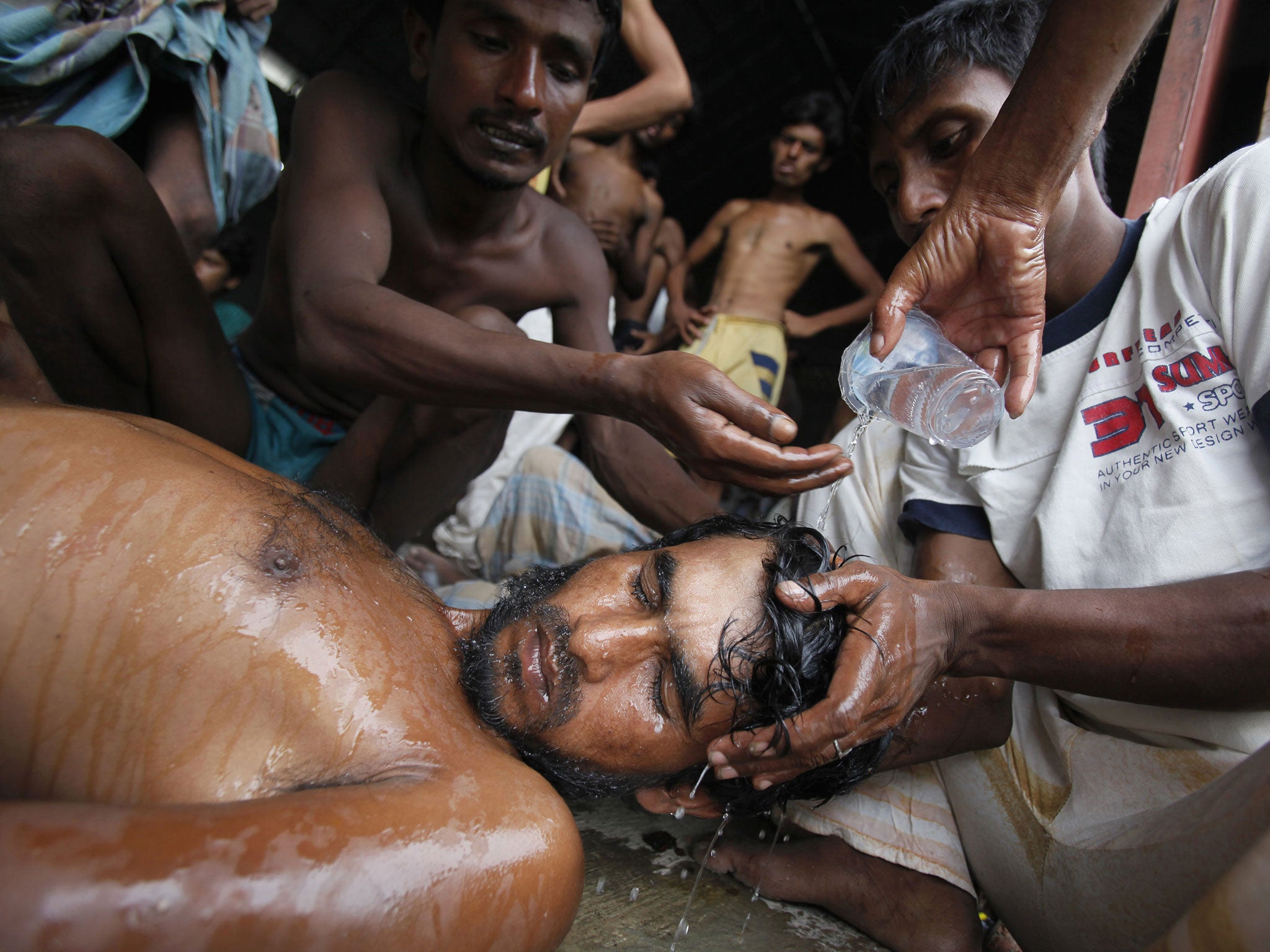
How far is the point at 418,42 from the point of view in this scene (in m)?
2.61

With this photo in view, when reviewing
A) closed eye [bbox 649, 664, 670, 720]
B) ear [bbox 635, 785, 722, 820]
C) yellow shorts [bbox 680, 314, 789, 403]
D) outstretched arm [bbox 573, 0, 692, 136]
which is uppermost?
outstretched arm [bbox 573, 0, 692, 136]

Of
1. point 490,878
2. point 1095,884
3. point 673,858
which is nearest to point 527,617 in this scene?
point 490,878

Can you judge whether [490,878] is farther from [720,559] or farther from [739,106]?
[739,106]

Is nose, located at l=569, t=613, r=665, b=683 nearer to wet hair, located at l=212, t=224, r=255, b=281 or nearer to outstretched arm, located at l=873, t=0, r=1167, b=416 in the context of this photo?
outstretched arm, located at l=873, t=0, r=1167, b=416

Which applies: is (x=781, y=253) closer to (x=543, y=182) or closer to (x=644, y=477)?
(x=543, y=182)

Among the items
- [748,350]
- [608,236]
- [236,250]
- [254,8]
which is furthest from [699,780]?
[236,250]

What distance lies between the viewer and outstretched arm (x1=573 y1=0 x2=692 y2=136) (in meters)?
3.75

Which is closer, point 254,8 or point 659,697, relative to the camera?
point 659,697

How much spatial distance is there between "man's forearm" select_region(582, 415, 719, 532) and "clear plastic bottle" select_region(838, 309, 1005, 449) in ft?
1.94

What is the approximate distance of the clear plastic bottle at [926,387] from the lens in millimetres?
1973

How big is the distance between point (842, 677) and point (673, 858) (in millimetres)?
1008

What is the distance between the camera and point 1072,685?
1.57 meters

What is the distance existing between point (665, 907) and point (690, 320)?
4225mm

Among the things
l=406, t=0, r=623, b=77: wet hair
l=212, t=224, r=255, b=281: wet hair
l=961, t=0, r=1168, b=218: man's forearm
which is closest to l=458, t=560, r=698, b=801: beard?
l=961, t=0, r=1168, b=218: man's forearm
